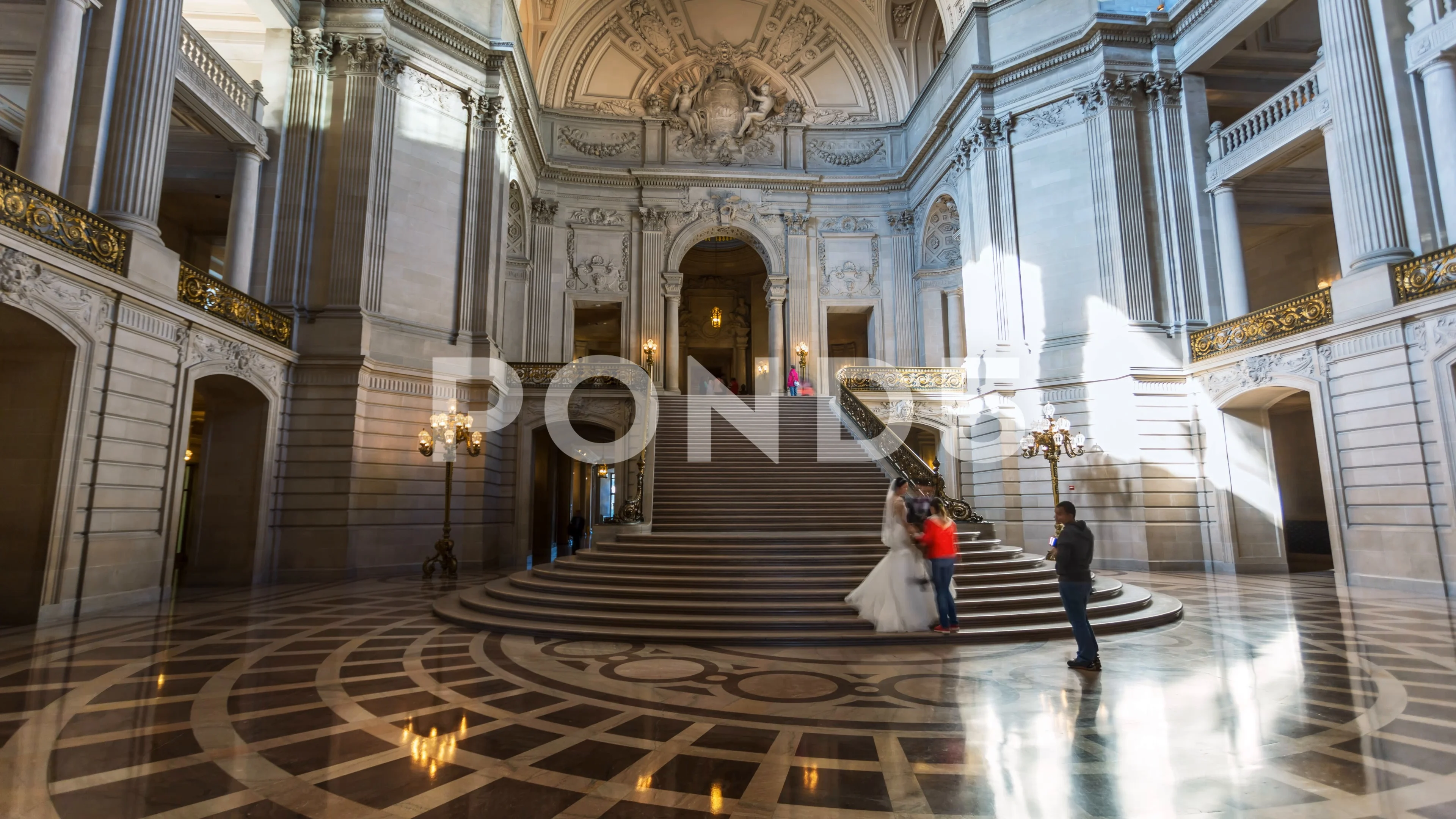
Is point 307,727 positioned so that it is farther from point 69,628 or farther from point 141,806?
point 69,628

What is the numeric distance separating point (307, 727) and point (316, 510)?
9296 mm

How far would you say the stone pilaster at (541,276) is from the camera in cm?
1975

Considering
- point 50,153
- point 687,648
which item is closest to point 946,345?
point 687,648

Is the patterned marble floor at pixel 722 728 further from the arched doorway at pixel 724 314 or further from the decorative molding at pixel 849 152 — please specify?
the arched doorway at pixel 724 314

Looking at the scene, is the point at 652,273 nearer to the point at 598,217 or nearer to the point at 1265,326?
the point at 598,217

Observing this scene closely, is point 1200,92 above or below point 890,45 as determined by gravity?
below

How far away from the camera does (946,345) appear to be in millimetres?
20625

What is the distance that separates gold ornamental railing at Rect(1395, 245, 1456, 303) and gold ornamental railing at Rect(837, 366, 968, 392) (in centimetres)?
792

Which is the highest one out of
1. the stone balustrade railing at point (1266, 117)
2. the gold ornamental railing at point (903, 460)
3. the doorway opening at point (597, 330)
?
the stone balustrade railing at point (1266, 117)

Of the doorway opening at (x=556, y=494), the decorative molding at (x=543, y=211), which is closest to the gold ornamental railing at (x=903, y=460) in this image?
the doorway opening at (x=556, y=494)

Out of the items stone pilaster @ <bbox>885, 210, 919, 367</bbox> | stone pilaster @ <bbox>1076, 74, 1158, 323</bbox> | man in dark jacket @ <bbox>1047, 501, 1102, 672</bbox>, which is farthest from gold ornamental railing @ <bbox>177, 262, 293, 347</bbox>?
stone pilaster @ <bbox>1076, 74, 1158, 323</bbox>

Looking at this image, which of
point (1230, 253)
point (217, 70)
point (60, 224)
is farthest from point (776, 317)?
point (60, 224)

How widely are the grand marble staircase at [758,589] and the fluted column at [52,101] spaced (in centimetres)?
696

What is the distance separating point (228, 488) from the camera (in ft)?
37.9
